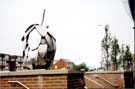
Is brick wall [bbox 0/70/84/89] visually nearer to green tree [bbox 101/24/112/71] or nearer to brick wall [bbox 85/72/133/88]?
brick wall [bbox 85/72/133/88]

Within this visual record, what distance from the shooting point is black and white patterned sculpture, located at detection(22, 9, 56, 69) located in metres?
5.84

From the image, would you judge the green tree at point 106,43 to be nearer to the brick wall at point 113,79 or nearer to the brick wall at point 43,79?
the brick wall at point 113,79

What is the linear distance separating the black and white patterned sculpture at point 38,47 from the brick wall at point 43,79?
0.65 meters

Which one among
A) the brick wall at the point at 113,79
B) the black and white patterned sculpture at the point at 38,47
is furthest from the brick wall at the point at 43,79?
the brick wall at the point at 113,79

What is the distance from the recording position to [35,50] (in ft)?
19.2

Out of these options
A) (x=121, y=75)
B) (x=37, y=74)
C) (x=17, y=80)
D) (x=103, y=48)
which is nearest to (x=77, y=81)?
(x=37, y=74)

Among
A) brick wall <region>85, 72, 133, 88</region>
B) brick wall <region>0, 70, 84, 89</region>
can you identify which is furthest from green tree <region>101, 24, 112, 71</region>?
brick wall <region>0, 70, 84, 89</region>

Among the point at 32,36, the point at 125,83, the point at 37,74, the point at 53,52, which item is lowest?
the point at 125,83

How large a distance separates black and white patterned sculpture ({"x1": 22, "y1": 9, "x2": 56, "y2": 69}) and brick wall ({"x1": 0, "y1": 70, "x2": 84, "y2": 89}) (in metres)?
0.65

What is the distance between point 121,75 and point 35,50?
29.4 ft

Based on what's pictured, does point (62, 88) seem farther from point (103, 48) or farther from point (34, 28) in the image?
point (103, 48)

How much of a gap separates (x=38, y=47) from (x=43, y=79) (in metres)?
1.19

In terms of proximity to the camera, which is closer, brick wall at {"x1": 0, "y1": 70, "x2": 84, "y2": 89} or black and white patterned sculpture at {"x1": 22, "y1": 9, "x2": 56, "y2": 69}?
brick wall at {"x1": 0, "y1": 70, "x2": 84, "y2": 89}

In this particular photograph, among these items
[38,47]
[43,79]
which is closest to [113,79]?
[38,47]
